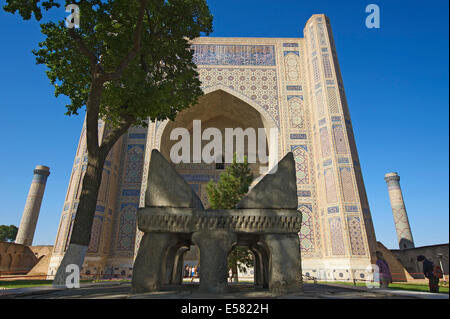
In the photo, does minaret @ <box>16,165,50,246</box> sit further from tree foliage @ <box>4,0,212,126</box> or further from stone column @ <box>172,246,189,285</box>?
stone column @ <box>172,246,189,285</box>

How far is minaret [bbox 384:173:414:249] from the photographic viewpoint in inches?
893

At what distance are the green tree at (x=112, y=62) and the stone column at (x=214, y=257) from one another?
3.07m

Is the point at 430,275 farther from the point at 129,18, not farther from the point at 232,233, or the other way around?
the point at 129,18

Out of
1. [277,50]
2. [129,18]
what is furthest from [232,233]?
[277,50]

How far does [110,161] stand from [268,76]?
9.87 meters

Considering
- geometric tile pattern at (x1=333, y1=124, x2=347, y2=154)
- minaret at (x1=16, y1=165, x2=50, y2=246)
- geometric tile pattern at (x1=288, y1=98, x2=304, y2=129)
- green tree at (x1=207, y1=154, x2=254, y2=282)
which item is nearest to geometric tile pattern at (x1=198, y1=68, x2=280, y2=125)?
geometric tile pattern at (x1=288, y1=98, x2=304, y2=129)

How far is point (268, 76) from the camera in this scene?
15500 millimetres

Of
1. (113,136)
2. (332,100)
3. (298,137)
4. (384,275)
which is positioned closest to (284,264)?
(384,275)

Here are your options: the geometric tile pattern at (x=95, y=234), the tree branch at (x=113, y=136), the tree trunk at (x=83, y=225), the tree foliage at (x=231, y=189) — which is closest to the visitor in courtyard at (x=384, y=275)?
the tree foliage at (x=231, y=189)

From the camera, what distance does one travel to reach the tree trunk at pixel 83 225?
208 inches

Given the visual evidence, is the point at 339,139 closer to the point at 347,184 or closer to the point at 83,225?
the point at 347,184

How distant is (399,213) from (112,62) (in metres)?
25.6

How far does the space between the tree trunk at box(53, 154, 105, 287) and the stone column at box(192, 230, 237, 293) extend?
2.96m

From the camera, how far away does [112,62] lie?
6.62 m
